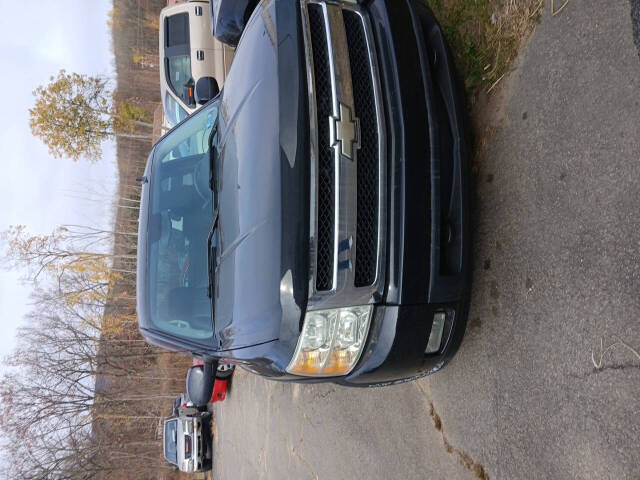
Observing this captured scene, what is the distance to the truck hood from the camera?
2326mm

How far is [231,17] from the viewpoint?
446cm

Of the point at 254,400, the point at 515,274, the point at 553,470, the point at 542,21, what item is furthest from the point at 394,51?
the point at 254,400

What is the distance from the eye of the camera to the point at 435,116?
2.63 m

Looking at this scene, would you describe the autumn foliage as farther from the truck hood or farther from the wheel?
the truck hood

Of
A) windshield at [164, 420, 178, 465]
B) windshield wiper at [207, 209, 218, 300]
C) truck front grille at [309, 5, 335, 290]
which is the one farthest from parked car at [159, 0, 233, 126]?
windshield at [164, 420, 178, 465]

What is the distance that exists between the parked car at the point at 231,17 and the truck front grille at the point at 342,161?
6.27 ft

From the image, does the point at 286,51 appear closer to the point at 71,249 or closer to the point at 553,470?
the point at 553,470

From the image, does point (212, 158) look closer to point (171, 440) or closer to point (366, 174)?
point (366, 174)

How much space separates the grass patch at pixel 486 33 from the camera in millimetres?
2863

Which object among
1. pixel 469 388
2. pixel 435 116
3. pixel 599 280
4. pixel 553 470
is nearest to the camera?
pixel 599 280

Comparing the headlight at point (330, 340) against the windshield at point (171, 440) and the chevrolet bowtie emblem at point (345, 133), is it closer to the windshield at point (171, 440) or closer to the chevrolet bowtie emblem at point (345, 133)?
the chevrolet bowtie emblem at point (345, 133)

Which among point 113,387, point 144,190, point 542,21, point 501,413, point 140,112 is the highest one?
point 140,112

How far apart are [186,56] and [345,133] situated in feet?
18.1

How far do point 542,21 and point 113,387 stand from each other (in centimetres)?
1388
